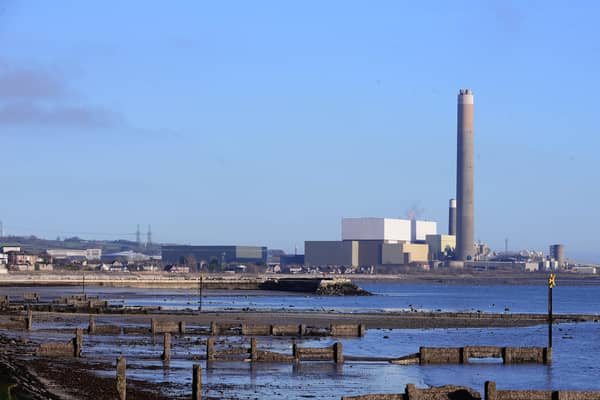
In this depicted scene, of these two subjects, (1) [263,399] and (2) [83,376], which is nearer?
→ (1) [263,399]

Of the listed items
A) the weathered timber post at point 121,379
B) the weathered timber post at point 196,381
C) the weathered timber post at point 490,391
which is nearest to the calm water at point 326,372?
the weathered timber post at point 121,379

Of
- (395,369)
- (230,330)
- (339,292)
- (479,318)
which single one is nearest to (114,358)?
(395,369)

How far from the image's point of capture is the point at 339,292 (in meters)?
186

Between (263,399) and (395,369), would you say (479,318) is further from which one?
(263,399)

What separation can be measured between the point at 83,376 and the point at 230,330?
29.0 metres

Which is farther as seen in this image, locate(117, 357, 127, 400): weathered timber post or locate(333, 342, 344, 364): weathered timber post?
locate(333, 342, 344, 364): weathered timber post

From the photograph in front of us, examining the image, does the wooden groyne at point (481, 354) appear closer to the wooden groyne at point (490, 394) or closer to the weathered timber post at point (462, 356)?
the weathered timber post at point (462, 356)

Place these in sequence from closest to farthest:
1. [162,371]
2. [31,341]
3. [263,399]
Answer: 1. [263,399]
2. [162,371]
3. [31,341]

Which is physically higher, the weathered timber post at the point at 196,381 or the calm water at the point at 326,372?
the weathered timber post at the point at 196,381

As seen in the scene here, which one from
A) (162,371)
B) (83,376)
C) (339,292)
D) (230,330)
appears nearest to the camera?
(83,376)

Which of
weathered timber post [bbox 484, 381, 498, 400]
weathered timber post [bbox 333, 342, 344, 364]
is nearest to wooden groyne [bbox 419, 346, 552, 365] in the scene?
weathered timber post [bbox 333, 342, 344, 364]

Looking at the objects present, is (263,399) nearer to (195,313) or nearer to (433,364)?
(433,364)

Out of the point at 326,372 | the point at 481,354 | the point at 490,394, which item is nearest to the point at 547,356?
the point at 481,354

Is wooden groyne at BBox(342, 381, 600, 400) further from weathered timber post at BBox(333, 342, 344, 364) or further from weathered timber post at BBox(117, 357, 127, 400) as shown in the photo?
weathered timber post at BBox(333, 342, 344, 364)
